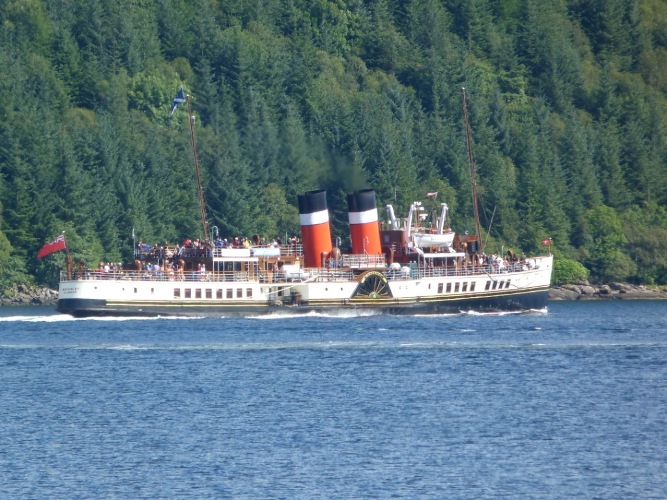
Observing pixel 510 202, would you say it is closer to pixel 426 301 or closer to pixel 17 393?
pixel 426 301

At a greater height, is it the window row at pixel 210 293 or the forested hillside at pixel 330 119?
the forested hillside at pixel 330 119

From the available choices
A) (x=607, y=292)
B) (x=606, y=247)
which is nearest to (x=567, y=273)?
(x=607, y=292)

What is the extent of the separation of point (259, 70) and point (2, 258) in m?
42.0

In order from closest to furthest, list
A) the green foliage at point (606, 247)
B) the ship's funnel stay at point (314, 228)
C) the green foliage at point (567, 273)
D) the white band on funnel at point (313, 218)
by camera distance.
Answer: the ship's funnel stay at point (314, 228), the white band on funnel at point (313, 218), the green foliage at point (567, 273), the green foliage at point (606, 247)

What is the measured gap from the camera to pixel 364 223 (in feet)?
313

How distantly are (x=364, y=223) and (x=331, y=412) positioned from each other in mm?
41030

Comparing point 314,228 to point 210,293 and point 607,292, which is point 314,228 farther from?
point 607,292

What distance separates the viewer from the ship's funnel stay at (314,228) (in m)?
94.4

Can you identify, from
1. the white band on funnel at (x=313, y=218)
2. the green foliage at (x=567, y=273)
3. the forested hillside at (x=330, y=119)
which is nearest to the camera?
the white band on funnel at (x=313, y=218)

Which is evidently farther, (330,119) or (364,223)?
(330,119)

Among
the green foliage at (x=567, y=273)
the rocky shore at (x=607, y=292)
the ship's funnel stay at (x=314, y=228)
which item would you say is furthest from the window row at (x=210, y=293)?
the green foliage at (x=567, y=273)

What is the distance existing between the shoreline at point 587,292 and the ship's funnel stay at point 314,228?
86.6 ft

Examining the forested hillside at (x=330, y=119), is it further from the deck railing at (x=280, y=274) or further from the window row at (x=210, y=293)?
the window row at (x=210, y=293)

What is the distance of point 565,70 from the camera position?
16888cm
